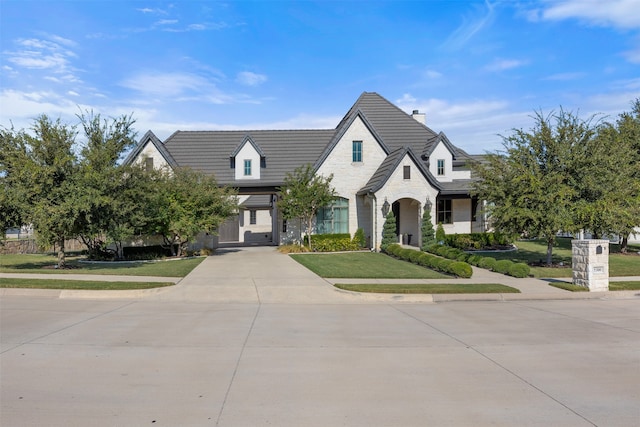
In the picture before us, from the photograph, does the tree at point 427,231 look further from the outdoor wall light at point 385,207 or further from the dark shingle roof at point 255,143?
the dark shingle roof at point 255,143

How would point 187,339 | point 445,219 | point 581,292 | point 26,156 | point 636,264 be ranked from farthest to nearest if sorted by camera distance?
point 445,219 < point 636,264 < point 26,156 < point 581,292 < point 187,339

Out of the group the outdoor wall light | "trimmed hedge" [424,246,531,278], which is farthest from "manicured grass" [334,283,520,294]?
the outdoor wall light

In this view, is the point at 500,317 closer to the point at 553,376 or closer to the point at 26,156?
the point at 553,376

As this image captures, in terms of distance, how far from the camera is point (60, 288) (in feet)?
42.5

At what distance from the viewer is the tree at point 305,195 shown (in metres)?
26.0

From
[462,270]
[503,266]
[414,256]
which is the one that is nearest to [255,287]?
[462,270]

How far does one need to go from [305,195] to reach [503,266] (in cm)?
1189

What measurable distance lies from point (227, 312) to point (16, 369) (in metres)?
4.99

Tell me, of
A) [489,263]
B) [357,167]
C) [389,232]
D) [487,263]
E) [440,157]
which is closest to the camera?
[489,263]

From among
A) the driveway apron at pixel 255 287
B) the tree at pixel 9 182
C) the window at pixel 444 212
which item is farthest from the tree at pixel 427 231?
the tree at pixel 9 182

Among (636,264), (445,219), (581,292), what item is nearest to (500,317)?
(581,292)

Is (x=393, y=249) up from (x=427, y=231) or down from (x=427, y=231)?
down

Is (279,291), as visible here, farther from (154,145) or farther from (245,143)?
(154,145)

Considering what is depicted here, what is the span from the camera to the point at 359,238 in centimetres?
2786
